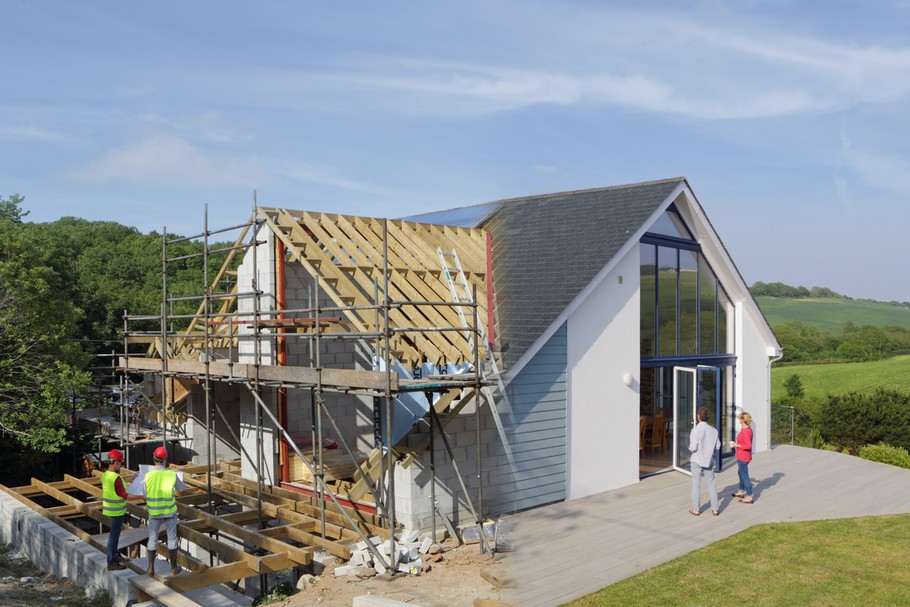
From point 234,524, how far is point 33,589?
2839mm

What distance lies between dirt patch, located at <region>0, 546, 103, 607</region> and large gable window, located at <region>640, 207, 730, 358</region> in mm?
9345

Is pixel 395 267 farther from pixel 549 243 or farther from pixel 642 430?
pixel 642 430

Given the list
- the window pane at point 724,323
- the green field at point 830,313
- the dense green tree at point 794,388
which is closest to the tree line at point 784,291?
the green field at point 830,313

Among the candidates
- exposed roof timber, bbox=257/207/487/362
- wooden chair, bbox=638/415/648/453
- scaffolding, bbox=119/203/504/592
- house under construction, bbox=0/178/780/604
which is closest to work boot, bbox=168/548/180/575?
house under construction, bbox=0/178/780/604

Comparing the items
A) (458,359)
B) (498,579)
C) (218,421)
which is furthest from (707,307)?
(218,421)

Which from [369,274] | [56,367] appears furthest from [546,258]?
[56,367]

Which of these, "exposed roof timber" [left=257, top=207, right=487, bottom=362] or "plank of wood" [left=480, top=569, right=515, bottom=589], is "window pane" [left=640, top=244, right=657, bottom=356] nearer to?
"exposed roof timber" [left=257, top=207, right=487, bottom=362]

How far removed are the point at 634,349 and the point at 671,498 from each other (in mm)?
2521

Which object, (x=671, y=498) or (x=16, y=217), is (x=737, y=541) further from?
(x=16, y=217)

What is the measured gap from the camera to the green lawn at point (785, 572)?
7223mm

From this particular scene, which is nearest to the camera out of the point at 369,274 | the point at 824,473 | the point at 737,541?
the point at 737,541

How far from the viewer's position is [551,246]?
1229 centimetres

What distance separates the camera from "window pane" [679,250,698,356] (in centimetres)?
1412

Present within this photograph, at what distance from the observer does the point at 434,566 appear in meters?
8.74
